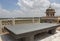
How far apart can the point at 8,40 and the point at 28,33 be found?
5.90ft

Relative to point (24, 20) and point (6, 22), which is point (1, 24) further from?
point (24, 20)

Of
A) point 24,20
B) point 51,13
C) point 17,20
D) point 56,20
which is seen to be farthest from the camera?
point 51,13

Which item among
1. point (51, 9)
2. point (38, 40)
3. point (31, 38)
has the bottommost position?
point (38, 40)

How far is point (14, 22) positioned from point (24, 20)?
125 cm

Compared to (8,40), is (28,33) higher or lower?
higher

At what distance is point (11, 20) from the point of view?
753cm

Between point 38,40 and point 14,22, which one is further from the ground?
point 14,22

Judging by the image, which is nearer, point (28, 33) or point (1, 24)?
point (28, 33)

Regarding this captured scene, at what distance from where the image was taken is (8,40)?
16.7ft

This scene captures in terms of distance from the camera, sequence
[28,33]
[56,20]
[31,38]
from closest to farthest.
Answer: [28,33] → [31,38] → [56,20]

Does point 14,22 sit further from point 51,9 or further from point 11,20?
point 51,9

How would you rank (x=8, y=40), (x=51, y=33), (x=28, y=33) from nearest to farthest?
(x=28, y=33) → (x=8, y=40) → (x=51, y=33)

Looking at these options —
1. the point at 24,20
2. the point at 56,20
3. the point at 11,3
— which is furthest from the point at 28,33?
the point at 56,20

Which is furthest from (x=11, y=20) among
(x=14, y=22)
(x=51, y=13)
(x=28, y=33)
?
(x=51, y=13)
